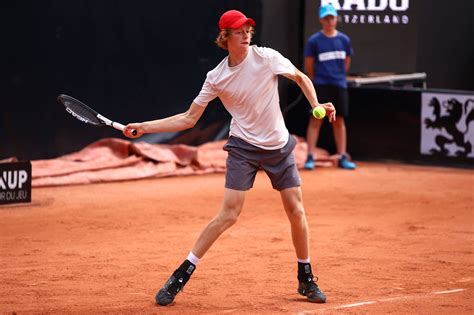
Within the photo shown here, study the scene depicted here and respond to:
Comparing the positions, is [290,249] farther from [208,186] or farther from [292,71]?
[208,186]

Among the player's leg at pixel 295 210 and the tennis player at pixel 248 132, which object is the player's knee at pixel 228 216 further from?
the player's leg at pixel 295 210

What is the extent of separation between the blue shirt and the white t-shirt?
6.92 metres

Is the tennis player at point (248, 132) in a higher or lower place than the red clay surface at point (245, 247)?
higher

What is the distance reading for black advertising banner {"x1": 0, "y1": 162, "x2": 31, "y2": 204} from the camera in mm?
10742

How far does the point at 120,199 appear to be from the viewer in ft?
38.1

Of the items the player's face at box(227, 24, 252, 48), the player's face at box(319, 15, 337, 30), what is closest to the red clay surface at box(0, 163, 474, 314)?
the player's face at box(227, 24, 252, 48)

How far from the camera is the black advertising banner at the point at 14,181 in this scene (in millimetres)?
10742

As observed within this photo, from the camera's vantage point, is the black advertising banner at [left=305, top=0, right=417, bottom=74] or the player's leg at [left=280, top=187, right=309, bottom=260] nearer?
the player's leg at [left=280, top=187, right=309, bottom=260]

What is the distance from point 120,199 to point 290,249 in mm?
3246

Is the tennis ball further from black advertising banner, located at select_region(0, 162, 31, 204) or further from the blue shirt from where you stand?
the blue shirt

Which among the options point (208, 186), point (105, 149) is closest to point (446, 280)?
point (208, 186)

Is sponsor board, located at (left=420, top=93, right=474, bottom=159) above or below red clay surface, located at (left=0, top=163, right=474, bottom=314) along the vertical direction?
above

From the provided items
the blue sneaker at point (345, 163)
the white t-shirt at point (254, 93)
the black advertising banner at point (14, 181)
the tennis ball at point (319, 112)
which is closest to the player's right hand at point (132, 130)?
the white t-shirt at point (254, 93)

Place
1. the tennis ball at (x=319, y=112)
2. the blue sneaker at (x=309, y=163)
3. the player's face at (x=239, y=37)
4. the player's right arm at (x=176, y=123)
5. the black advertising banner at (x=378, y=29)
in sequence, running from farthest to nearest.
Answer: the black advertising banner at (x=378, y=29)
the blue sneaker at (x=309, y=163)
the player's right arm at (x=176, y=123)
the player's face at (x=239, y=37)
the tennis ball at (x=319, y=112)
